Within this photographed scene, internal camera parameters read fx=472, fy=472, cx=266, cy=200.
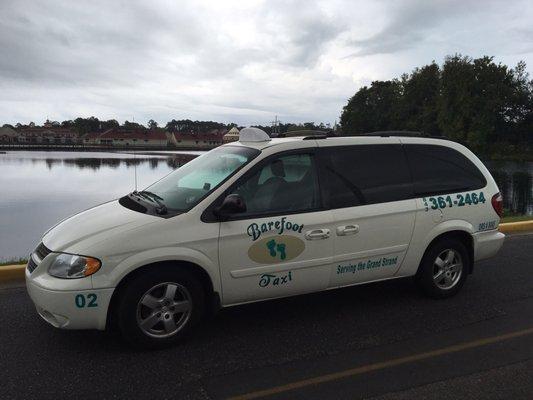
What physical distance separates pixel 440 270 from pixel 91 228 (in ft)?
11.9

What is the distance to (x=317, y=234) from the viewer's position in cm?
430

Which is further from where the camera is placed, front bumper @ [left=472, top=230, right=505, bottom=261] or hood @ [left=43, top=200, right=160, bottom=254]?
front bumper @ [left=472, top=230, right=505, bottom=261]

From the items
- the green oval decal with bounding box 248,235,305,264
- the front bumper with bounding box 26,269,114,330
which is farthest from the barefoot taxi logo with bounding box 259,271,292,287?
the front bumper with bounding box 26,269,114,330

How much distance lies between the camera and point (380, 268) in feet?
15.6

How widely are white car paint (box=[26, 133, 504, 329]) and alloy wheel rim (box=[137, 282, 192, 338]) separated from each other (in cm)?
25

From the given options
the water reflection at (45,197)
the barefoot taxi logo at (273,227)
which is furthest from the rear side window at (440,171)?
the water reflection at (45,197)

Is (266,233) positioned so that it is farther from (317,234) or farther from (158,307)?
(158,307)

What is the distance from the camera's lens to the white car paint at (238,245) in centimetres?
364

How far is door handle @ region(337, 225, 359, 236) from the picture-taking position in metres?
4.41

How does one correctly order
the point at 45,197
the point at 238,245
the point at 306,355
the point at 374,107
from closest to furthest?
the point at 306,355
the point at 238,245
the point at 45,197
the point at 374,107

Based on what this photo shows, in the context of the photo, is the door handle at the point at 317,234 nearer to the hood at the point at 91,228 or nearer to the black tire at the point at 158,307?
the black tire at the point at 158,307

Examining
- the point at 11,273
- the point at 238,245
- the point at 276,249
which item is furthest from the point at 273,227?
the point at 11,273

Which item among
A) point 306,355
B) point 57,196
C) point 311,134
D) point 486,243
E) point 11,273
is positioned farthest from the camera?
point 57,196

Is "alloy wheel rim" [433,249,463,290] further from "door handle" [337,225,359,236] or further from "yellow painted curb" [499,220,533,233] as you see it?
"yellow painted curb" [499,220,533,233]
